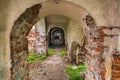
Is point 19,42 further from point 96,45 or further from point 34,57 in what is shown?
point 34,57

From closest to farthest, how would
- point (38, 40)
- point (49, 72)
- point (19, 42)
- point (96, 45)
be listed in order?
point (96, 45)
point (19, 42)
point (49, 72)
point (38, 40)

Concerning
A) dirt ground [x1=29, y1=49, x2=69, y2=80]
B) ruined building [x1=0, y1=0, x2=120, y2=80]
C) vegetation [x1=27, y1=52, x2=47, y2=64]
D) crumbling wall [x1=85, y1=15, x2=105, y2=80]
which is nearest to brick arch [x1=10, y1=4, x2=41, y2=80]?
ruined building [x1=0, y1=0, x2=120, y2=80]

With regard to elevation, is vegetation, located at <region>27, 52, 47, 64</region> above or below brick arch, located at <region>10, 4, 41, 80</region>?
below

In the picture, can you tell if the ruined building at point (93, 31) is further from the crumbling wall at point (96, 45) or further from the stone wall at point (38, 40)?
the stone wall at point (38, 40)

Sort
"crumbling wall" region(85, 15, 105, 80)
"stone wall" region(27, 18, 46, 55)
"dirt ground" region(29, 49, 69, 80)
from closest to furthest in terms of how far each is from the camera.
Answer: "crumbling wall" region(85, 15, 105, 80), "dirt ground" region(29, 49, 69, 80), "stone wall" region(27, 18, 46, 55)

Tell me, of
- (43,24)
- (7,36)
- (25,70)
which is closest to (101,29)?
(7,36)

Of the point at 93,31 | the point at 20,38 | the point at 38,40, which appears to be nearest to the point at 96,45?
the point at 93,31

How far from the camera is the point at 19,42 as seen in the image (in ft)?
12.9

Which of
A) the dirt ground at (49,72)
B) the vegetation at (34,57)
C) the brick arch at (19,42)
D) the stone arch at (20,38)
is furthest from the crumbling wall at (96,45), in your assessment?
the vegetation at (34,57)

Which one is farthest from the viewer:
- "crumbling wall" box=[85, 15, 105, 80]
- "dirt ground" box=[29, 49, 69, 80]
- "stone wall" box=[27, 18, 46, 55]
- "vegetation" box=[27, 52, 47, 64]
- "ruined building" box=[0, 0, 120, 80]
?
"stone wall" box=[27, 18, 46, 55]

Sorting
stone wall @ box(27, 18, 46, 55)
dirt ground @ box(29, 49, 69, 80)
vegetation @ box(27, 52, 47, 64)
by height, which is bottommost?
dirt ground @ box(29, 49, 69, 80)

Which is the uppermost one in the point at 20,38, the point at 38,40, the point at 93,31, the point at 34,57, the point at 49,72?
the point at 93,31

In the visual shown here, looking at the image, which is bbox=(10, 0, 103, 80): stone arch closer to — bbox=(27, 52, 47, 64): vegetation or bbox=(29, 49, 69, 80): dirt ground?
bbox=(29, 49, 69, 80): dirt ground

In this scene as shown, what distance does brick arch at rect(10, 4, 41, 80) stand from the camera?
3598 millimetres
